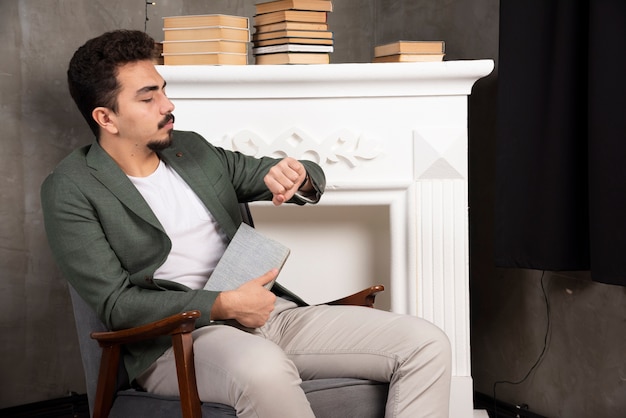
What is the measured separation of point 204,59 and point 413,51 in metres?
0.74

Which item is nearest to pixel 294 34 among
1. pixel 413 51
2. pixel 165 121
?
pixel 413 51

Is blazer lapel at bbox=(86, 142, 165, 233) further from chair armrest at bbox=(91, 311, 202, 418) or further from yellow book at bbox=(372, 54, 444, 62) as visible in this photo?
yellow book at bbox=(372, 54, 444, 62)

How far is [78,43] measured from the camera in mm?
3400

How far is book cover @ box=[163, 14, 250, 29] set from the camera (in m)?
2.97

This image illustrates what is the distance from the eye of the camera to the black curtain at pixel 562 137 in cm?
260

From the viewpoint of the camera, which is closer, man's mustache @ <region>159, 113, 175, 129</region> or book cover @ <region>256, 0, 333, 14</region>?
man's mustache @ <region>159, 113, 175, 129</region>

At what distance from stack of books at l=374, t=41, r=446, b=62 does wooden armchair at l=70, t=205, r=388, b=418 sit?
1309mm

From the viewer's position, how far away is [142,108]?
2.31m

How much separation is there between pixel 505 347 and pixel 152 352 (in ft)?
5.67

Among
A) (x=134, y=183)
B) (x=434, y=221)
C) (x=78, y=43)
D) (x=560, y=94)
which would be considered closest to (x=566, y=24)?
(x=560, y=94)

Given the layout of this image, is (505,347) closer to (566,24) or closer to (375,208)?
(375,208)

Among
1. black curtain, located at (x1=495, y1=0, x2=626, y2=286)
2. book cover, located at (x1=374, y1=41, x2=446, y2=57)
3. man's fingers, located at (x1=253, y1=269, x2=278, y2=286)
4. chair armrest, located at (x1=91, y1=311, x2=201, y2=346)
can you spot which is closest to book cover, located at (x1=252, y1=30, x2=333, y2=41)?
book cover, located at (x1=374, y1=41, x2=446, y2=57)

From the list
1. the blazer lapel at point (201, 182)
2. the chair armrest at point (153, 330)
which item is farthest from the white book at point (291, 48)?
the chair armrest at point (153, 330)

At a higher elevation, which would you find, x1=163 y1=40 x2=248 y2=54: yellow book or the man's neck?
x1=163 y1=40 x2=248 y2=54: yellow book
